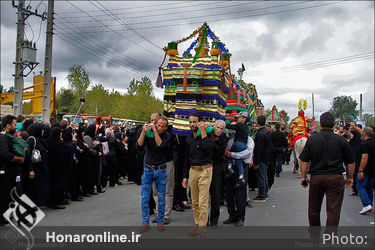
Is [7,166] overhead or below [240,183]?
overhead

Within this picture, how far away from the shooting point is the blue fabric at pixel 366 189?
6.46m

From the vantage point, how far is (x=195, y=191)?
4836 mm

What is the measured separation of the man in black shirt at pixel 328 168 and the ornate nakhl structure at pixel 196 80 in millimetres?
2195

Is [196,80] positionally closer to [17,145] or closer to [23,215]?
[17,145]

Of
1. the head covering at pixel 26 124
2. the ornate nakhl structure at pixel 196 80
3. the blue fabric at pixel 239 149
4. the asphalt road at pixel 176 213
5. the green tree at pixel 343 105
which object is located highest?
the green tree at pixel 343 105

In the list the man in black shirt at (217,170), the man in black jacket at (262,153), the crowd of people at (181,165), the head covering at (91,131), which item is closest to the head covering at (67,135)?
the crowd of people at (181,165)

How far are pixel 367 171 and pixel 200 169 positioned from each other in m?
4.33

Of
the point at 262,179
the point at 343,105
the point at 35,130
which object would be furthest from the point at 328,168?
the point at 343,105

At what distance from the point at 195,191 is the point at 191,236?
0.70 m

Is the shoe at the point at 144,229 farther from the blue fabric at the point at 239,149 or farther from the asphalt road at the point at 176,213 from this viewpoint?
the blue fabric at the point at 239,149

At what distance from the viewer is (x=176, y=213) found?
6.27 meters

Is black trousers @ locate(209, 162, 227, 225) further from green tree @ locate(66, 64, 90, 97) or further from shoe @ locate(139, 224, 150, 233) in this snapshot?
green tree @ locate(66, 64, 90, 97)

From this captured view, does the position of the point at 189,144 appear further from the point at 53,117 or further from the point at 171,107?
the point at 53,117

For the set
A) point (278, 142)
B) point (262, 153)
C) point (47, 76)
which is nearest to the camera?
point (262, 153)
